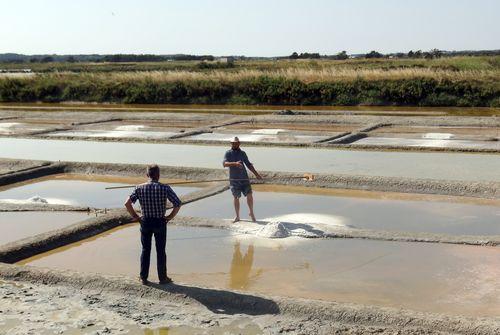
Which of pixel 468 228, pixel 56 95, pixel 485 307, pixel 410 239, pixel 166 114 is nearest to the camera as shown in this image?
pixel 485 307

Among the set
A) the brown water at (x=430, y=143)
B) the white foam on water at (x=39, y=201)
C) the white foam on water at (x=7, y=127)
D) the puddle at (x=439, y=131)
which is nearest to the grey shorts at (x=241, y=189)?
the white foam on water at (x=39, y=201)

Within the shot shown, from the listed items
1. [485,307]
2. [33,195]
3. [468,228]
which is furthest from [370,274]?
[33,195]

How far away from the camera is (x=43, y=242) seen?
26.7 feet

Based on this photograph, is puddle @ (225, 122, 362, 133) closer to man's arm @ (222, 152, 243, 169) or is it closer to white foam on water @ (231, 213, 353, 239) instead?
white foam on water @ (231, 213, 353, 239)

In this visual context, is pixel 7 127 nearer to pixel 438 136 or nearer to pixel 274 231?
pixel 438 136

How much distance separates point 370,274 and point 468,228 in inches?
86.8

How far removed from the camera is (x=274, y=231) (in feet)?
26.7

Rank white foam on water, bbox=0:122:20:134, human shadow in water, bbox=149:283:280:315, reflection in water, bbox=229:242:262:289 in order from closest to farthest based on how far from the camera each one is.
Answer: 1. human shadow in water, bbox=149:283:280:315
2. reflection in water, bbox=229:242:262:289
3. white foam on water, bbox=0:122:20:134

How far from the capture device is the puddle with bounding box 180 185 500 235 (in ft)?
28.2

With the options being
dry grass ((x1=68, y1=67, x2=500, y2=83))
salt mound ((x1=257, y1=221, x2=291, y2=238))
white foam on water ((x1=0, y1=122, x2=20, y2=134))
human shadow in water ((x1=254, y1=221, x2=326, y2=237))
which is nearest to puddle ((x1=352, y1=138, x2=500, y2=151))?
human shadow in water ((x1=254, y1=221, x2=326, y2=237))

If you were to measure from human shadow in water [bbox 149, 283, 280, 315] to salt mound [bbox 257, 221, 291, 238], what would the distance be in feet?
6.67

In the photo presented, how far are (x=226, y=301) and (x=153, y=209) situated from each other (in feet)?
3.22

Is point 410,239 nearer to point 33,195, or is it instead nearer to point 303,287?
point 303,287

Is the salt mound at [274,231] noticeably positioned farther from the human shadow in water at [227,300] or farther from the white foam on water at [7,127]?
the white foam on water at [7,127]
